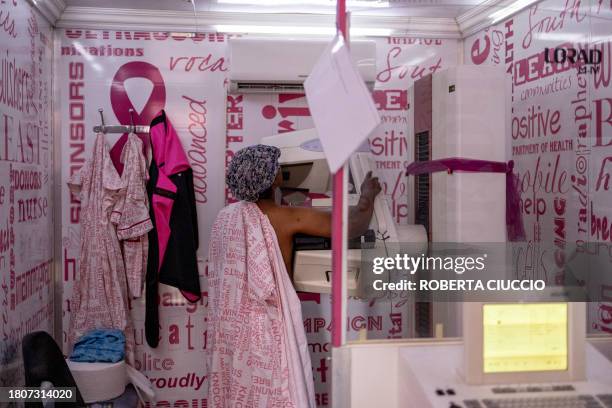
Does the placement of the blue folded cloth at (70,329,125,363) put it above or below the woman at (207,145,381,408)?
below

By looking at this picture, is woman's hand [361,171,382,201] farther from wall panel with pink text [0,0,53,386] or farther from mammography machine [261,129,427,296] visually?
wall panel with pink text [0,0,53,386]

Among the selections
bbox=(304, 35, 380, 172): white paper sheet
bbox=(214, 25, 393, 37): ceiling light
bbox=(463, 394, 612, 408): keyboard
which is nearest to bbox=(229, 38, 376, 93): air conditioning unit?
bbox=(214, 25, 393, 37): ceiling light

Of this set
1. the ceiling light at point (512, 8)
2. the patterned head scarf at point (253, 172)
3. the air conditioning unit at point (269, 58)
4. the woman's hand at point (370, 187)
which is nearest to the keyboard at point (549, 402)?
the woman's hand at point (370, 187)

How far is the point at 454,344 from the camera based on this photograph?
4.01 feet

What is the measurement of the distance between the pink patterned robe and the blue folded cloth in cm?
65

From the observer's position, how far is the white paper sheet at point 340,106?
3.09ft

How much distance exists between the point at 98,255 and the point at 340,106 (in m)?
2.43

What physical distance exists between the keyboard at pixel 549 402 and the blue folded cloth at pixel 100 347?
218 cm

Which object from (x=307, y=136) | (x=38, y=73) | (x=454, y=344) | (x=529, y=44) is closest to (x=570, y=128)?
(x=529, y=44)

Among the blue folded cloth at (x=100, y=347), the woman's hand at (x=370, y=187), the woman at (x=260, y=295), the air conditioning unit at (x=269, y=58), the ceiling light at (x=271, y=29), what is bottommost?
the blue folded cloth at (x=100, y=347)

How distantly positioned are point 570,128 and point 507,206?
29 centimetres

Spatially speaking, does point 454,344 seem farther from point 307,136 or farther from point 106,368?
point 106,368

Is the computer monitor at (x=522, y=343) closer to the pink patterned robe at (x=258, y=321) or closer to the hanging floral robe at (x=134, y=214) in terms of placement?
the pink patterned robe at (x=258, y=321)

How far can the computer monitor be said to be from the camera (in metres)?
1.13
